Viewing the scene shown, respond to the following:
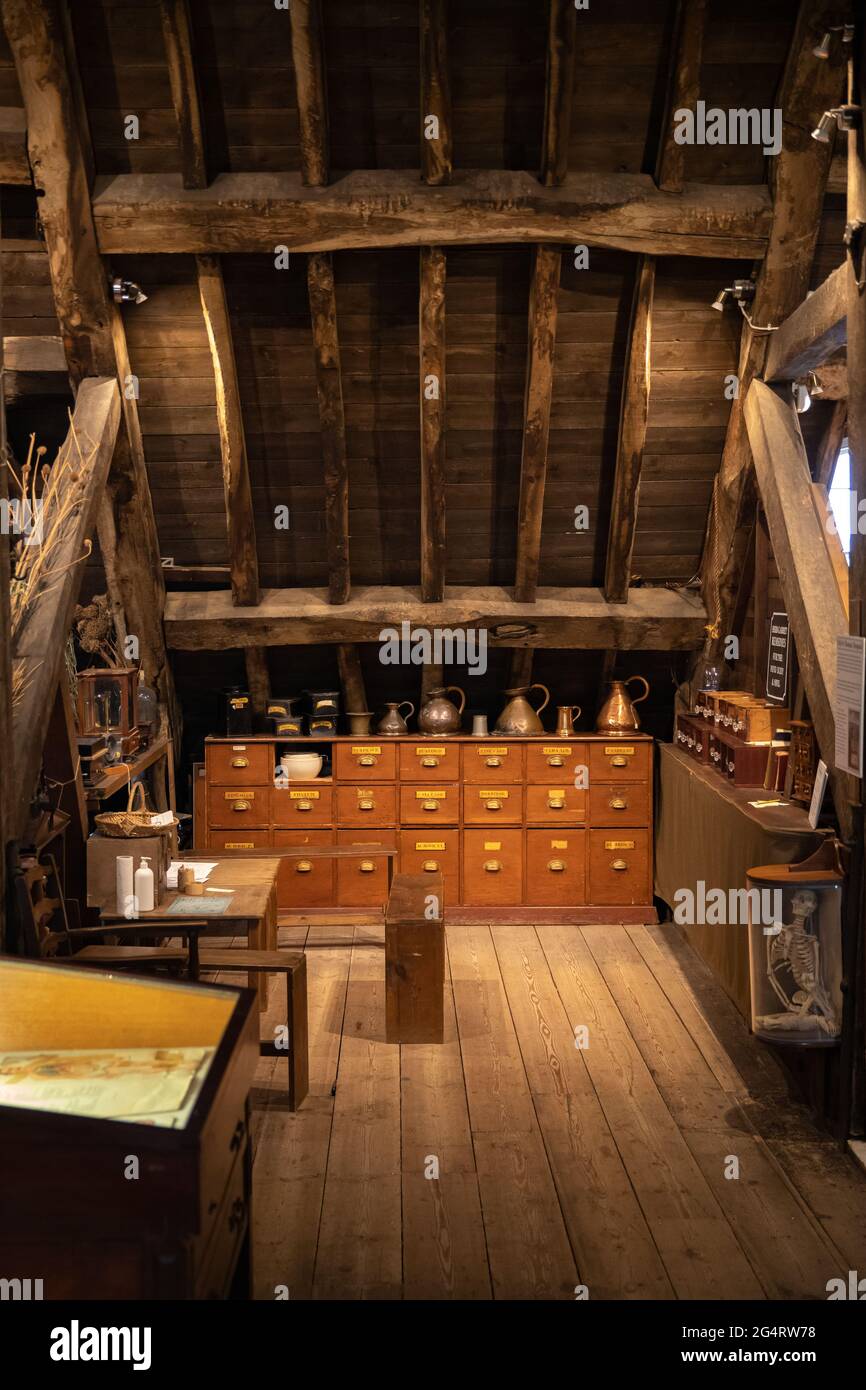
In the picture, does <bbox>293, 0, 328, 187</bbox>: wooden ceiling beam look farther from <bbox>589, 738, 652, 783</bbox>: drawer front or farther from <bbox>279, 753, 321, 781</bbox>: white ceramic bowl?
<bbox>589, 738, 652, 783</bbox>: drawer front

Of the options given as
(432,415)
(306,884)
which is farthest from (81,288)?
(306,884)

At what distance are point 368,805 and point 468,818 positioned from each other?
0.58 meters

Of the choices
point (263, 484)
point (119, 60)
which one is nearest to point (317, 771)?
point (263, 484)

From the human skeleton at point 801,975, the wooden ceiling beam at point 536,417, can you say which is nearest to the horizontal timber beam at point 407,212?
the wooden ceiling beam at point 536,417

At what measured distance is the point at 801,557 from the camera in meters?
5.07

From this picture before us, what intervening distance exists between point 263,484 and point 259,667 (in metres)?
1.24

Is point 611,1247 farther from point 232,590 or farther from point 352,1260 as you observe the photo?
point 232,590

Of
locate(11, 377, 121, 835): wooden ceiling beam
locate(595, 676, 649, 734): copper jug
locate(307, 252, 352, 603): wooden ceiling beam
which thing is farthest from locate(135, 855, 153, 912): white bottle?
locate(595, 676, 649, 734): copper jug

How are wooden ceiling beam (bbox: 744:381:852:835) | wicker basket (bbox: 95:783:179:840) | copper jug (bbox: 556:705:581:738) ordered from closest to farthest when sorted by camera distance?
1. wooden ceiling beam (bbox: 744:381:852:835)
2. wicker basket (bbox: 95:783:179:840)
3. copper jug (bbox: 556:705:581:738)

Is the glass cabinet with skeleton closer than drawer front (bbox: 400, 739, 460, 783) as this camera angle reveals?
Yes

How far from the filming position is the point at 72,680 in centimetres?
645

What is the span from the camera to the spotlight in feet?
17.9

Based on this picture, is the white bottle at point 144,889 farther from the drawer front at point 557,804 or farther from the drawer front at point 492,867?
the drawer front at point 557,804

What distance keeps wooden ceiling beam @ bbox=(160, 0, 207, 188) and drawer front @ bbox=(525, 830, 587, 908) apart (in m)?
3.92
